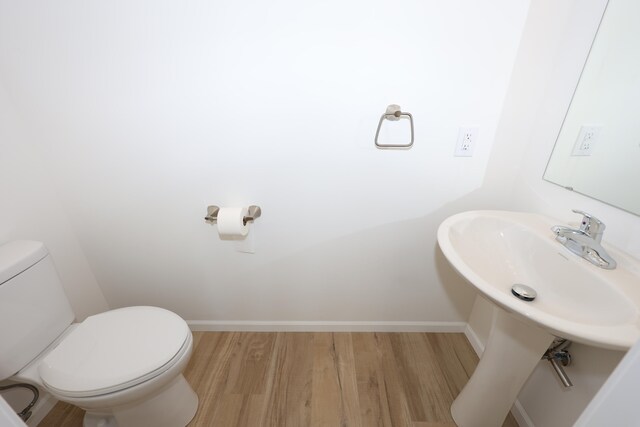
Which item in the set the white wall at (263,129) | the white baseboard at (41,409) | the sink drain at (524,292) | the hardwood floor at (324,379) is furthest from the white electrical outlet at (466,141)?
the white baseboard at (41,409)

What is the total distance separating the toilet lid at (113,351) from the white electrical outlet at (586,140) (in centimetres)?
154

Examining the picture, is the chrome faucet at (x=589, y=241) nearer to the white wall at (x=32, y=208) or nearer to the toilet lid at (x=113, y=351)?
the toilet lid at (x=113, y=351)

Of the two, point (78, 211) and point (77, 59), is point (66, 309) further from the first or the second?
point (77, 59)

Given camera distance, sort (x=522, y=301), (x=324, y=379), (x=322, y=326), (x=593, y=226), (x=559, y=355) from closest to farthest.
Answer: (x=522, y=301)
(x=593, y=226)
(x=559, y=355)
(x=324, y=379)
(x=322, y=326)

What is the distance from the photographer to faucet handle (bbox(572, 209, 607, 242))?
72cm

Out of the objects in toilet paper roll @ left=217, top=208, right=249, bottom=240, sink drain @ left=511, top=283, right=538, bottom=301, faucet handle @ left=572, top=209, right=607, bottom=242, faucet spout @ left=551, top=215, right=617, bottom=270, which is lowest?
sink drain @ left=511, top=283, right=538, bottom=301

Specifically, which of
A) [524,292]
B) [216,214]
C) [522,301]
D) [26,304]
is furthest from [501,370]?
[26,304]

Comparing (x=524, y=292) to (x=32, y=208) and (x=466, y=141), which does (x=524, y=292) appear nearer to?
(x=466, y=141)

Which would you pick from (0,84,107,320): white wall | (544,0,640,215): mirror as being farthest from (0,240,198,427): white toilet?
(544,0,640,215): mirror

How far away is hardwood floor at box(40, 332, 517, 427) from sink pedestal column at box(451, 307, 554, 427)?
16 centimetres

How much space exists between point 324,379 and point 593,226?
1205mm

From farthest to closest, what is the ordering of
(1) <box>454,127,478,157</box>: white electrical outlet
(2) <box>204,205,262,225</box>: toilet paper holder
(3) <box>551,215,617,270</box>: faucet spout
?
→ (2) <box>204,205,262,225</box>: toilet paper holder < (1) <box>454,127,478,157</box>: white electrical outlet < (3) <box>551,215,617,270</box>: faucet spout

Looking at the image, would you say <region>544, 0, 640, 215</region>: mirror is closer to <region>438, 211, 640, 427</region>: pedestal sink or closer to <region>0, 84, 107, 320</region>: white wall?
<region>438, 211, 640, 427</region>: pedestal sink

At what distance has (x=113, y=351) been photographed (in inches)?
37.1
